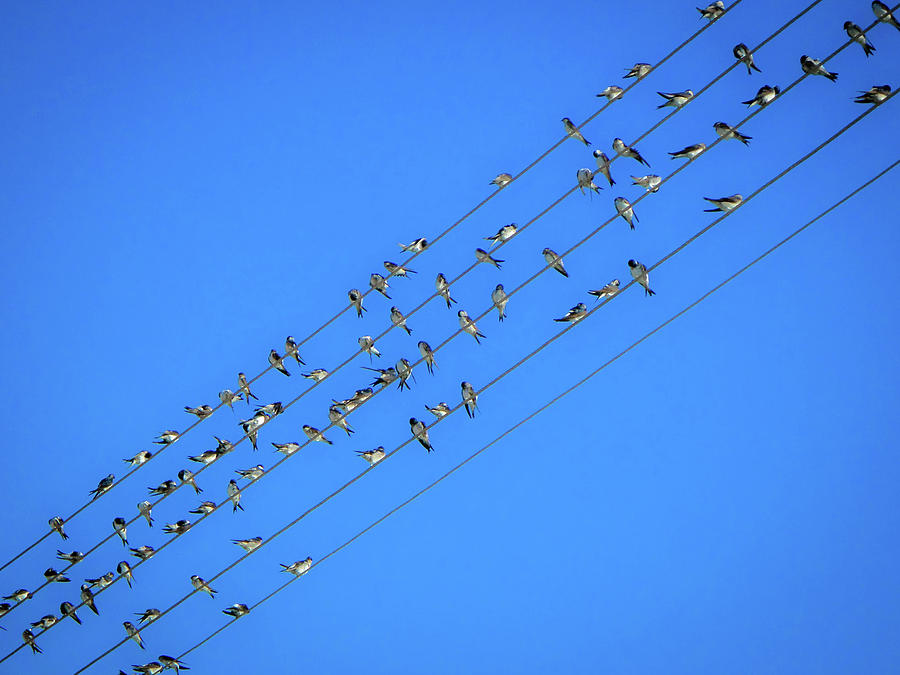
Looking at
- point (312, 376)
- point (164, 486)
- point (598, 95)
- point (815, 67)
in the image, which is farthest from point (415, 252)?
point (815, 67)

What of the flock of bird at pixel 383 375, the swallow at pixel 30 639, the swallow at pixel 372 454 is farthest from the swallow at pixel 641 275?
the swallow at pixel 30 639

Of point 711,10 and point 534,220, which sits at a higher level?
point 711,10

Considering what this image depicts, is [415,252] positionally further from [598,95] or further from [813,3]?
[813,3]

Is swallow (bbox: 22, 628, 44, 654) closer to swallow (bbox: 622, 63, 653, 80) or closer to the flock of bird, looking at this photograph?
the flock of bird

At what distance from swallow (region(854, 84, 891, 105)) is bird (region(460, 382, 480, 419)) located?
445 centimetres

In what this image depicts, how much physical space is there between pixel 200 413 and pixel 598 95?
5.59 m

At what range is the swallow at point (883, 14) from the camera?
24.3ft

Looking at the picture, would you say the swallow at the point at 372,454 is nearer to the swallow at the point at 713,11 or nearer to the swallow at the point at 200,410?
the swallow at the point at 200,410

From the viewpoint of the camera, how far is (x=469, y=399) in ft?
31.8

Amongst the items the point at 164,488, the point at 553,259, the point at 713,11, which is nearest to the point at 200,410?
the point at 164,488

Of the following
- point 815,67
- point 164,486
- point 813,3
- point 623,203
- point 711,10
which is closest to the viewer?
point 813,3

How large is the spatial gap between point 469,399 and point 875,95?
4.63m

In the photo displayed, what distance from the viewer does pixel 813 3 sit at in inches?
288

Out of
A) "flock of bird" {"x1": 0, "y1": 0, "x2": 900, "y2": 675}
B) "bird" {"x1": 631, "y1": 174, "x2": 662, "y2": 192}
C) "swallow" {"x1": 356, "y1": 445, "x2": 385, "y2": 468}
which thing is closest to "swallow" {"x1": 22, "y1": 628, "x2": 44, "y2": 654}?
"flock of bird" {"x1": 0, "y1": 0, "x2": 900, "y2": 675}
